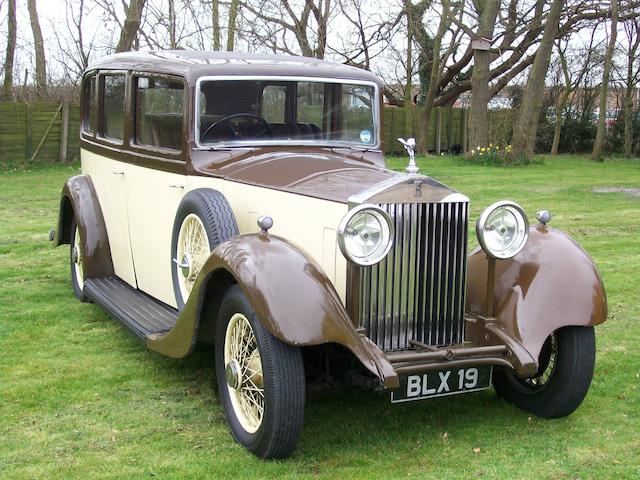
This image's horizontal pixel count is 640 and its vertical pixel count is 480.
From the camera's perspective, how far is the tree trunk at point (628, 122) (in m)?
24.4

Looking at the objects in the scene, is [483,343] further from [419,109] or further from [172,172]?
[419,109]

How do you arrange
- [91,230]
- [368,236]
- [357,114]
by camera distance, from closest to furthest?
[368,236]
[357,114]
[91,230]

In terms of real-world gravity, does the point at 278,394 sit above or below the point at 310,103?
below

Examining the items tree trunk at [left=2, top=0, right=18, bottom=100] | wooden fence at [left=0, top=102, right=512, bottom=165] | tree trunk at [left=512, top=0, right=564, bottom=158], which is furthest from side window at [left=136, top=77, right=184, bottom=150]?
tree trunk at [left=512, top=0, right=564, bottom=158]

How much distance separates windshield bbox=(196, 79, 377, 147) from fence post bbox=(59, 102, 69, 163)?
13659 mm

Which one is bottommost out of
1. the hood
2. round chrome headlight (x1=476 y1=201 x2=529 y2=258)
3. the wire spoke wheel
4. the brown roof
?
the wire spoke wheel

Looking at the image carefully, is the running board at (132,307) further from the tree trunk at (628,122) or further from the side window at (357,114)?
the tree trunk at (628,122)

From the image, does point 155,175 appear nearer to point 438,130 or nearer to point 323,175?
point 323,175

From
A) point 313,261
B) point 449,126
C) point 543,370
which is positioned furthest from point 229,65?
point 449,126

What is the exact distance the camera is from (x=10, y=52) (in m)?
19.2

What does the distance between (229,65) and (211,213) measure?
1231mm

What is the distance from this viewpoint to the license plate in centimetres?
347

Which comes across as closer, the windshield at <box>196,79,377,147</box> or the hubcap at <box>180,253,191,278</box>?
the hubcap at <box>180,253,191,278</box>

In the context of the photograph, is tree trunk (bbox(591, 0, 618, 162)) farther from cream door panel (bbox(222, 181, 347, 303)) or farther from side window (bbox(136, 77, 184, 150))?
cream door panel (bbox(222, 181, 347, 303))
